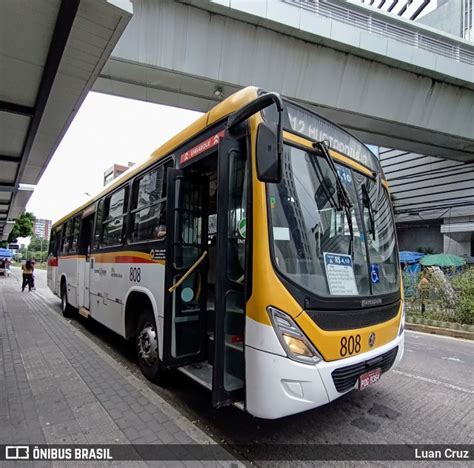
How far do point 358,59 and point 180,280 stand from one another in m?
11.2

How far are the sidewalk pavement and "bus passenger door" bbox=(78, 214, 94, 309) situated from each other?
→ 4.38 feet

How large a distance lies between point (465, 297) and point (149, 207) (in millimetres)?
8657

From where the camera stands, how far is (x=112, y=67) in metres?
9.55

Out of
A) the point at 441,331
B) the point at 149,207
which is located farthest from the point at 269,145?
the point at 441,331

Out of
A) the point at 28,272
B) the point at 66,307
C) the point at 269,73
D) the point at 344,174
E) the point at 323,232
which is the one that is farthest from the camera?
the point at 28,272

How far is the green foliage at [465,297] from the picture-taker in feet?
30.0

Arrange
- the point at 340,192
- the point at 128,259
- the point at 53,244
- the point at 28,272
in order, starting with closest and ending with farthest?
1. the point at 340,192
2. the point at 128,259
3. the point at 53,244
4. the point at 28,272

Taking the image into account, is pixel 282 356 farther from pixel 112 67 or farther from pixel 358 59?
pixel 358 59

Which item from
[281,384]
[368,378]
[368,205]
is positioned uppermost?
[368,205]

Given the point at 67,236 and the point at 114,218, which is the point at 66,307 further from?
the point at 114,218

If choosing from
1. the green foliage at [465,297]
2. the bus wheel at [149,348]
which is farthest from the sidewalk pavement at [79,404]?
the green foliage at [465,297]

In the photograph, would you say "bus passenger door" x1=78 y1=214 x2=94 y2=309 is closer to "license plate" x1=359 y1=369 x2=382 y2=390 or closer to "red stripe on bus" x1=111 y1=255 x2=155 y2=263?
"red stripe on bus" x1=111 y1=255 x2=155 y2=263

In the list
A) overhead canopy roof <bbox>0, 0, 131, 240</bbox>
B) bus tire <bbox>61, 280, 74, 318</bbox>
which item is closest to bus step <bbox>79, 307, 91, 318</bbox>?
bus tire <bbox>61, 280, 74, 318</bbox>

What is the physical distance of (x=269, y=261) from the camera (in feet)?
9.45
